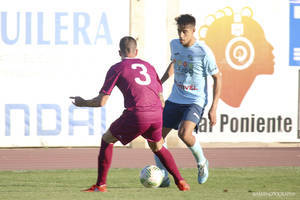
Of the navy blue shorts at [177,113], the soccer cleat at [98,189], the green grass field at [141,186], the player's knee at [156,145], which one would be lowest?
the green grass field at [141,186]

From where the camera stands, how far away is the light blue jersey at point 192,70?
10094 millimetres

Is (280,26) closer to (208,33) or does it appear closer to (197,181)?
(208,33)

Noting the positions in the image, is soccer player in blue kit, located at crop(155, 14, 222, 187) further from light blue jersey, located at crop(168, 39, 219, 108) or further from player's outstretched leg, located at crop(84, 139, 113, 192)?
player's outstretched leg, located at crop(84, 139, 113, 192)

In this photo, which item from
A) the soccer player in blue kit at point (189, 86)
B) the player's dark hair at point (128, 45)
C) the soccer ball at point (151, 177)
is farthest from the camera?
the soccer player in blue kit at point (189, 86)

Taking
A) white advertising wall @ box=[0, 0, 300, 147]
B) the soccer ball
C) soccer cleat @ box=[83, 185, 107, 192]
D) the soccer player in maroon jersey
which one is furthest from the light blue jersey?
white advertising wall @ box=[0, 0, 300, 147]

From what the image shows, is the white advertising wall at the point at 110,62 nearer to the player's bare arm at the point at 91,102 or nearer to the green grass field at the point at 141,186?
the green grass field at the point at 141,186

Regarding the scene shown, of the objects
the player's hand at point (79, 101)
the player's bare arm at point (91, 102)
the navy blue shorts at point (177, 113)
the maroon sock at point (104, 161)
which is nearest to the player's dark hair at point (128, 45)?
the player's bare arm at point (91, 102)

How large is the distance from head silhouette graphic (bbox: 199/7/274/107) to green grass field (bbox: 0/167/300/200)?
13.7 ft

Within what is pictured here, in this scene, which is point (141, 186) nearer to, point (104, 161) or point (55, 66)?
point (104, 161)

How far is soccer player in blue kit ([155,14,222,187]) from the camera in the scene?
395 inches

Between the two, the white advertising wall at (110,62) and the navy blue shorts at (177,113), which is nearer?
the navy blue shorts at (177,113)

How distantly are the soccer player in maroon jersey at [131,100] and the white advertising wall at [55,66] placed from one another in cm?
670

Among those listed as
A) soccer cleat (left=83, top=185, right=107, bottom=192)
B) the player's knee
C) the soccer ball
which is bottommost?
soccer cleat (left=83, top=185, right=107, bottom=192)

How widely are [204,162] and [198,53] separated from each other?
1.45m
